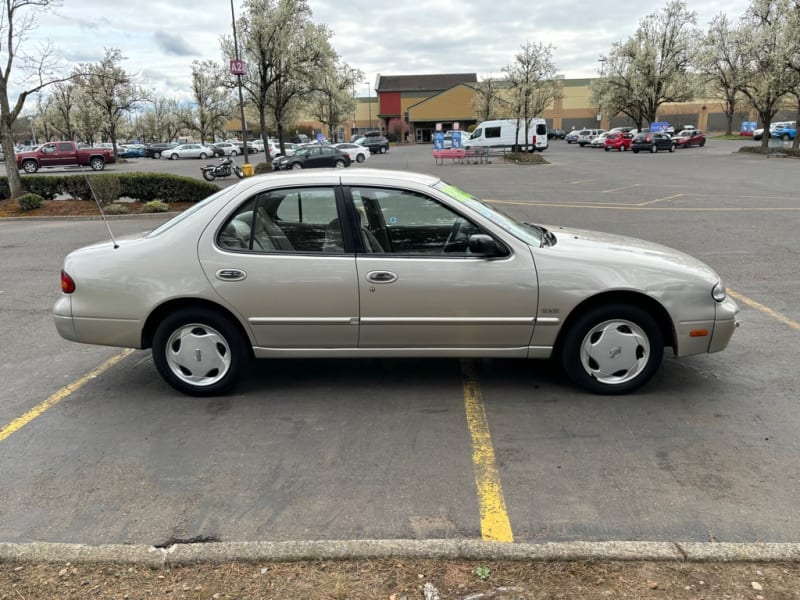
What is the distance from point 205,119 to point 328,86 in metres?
46.7

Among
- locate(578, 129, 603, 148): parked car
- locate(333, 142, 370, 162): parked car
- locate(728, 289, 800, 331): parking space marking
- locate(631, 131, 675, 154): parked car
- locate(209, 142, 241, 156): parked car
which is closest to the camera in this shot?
locate(728, 289, 800, 331): parking space marking

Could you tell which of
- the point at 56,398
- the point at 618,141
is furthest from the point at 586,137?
the point at 56,398

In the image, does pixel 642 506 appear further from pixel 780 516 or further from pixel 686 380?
pixel 686 380

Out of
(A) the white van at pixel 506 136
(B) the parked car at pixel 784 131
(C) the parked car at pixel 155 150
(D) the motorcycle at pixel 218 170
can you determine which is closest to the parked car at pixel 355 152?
(A) the white van at pixel 506 136

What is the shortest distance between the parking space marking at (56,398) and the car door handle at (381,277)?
101 inches

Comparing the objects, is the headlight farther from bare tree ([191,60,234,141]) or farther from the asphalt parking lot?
bare tree ([191,60,234,141])

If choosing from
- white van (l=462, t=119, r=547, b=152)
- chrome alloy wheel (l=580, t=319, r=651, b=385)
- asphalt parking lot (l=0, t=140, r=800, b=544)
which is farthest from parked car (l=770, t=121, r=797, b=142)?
chrome alloy wheel (l=580, t=319, r=651, b=385)

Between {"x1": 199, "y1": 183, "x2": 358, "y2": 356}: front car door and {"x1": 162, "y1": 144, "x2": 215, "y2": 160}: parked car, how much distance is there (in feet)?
177

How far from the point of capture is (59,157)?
36.6 metres

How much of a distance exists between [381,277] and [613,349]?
170 cm

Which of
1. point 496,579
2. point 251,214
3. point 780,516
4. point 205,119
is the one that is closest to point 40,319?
point 251,214

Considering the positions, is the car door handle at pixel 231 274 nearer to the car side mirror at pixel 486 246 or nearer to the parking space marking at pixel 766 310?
the car side mirror at pixel 486 246

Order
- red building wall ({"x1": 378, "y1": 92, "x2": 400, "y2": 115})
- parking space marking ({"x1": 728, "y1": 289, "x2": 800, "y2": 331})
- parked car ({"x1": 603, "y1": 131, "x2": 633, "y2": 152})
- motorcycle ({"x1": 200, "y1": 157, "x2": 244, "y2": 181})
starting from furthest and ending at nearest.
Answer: red building wall ({"x1": 378, "y1": 92, "x2": 400, "y2": 115})
parked car ({"x1": 603, "y1": 131, "x2": 633, "y2": 152})
motorcycle ({"x1": 200, "y1": 157, "x2": 244, "y2": 181})
parking space marking ({"x1": 728, "y1": 289, "x2": 800, "y2": 331})

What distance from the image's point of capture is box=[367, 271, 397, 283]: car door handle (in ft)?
13.2
